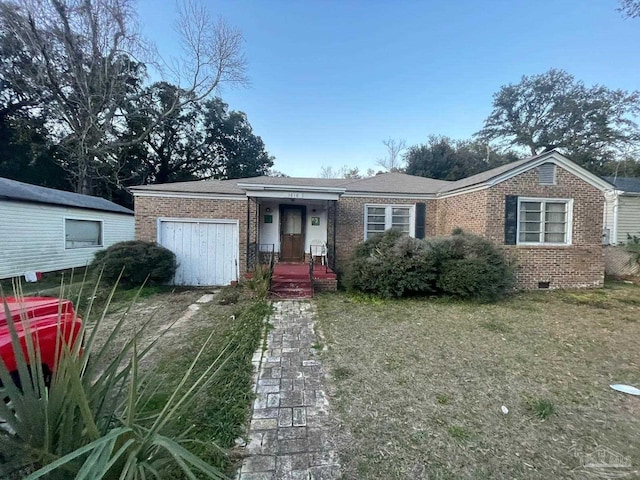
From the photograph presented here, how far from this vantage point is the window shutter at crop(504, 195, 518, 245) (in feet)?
28.7

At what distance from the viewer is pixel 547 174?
888cm

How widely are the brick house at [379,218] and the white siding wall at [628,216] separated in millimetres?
7360

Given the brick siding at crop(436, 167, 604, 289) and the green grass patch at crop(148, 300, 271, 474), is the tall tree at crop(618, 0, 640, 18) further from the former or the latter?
the green grass patch at crop(148, 300, 271, 474)

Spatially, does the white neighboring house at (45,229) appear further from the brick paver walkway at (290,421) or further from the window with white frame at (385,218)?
the window with white frame at (385,218)

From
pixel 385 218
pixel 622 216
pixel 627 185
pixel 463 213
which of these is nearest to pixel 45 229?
Answer: pixel 385 218

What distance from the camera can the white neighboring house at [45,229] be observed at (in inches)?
374

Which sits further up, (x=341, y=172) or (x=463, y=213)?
(x=341, y=172)

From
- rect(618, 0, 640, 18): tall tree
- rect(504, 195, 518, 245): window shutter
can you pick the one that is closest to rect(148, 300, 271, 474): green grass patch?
rect(504, 195, 518, 245): window shutter

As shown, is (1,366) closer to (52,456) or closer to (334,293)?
(52,456)

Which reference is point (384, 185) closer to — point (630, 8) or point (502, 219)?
point (502, 219)

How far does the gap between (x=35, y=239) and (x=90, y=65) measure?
14132mm

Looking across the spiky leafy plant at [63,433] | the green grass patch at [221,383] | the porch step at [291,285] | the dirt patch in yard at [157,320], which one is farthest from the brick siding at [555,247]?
the spiky leafy plant at [63,433]

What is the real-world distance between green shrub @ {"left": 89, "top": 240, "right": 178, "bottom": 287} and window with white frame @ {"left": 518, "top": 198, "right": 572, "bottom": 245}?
11085 mm

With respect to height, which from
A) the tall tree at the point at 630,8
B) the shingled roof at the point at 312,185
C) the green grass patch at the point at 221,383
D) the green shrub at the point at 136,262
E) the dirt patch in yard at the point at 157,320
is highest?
the tall tree at the point at 630,8
